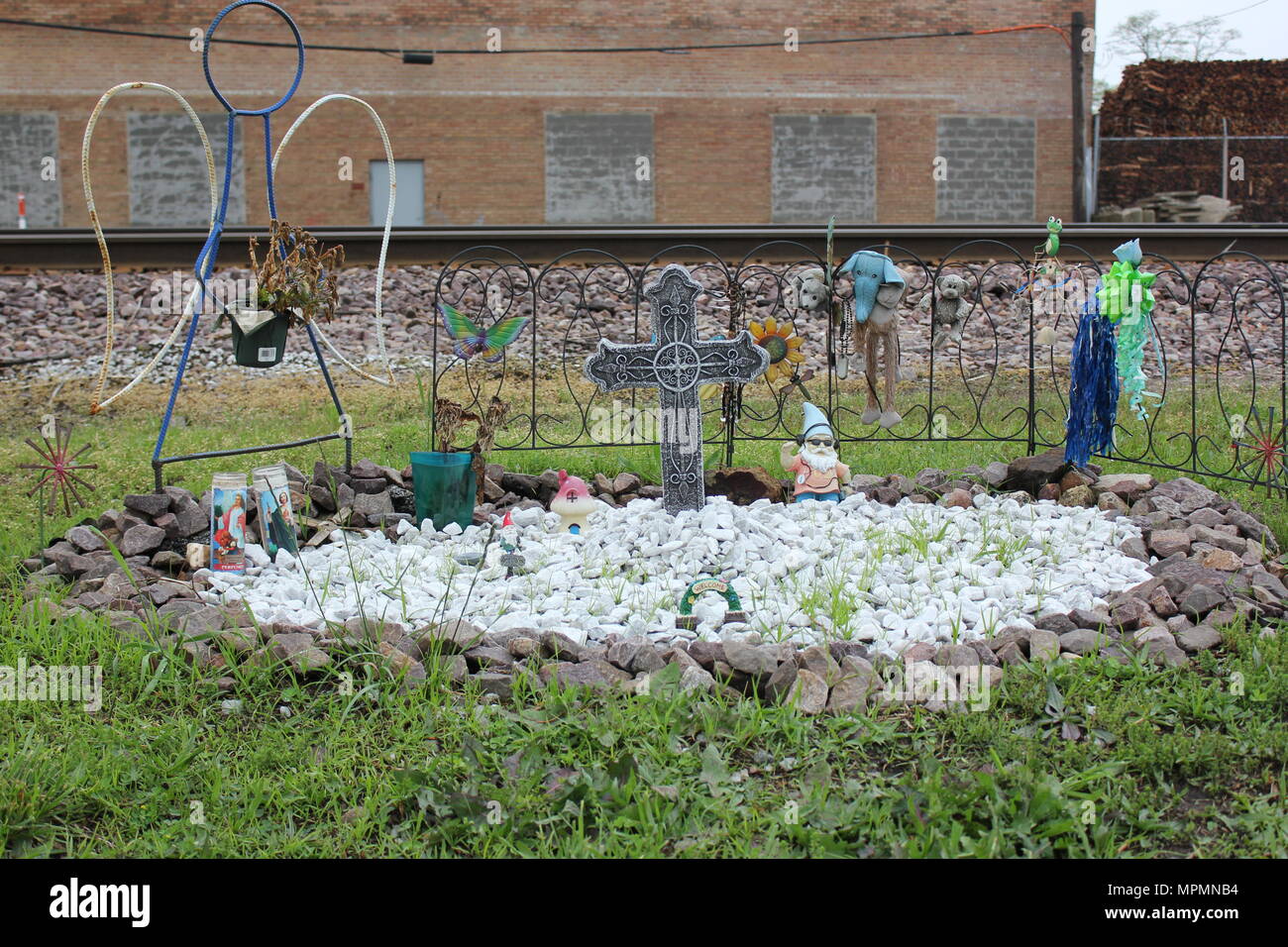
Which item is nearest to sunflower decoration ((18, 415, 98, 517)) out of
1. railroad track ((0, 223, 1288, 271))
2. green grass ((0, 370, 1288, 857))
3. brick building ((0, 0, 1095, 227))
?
green grass ((0, 370, 1288, 857))

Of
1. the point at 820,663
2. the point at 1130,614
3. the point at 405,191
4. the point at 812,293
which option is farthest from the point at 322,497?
the point at 405,191

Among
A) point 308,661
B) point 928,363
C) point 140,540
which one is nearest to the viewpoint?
point 308,661

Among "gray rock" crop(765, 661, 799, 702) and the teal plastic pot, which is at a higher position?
the teal plastic pot

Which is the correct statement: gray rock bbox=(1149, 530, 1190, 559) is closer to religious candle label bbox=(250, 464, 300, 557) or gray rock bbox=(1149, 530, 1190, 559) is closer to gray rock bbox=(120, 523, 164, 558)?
religious candle label bbox=(250, 464, 300, 557)

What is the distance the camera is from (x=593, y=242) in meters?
11.2

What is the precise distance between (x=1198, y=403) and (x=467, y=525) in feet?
17.2

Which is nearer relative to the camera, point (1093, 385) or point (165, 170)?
point (1093, 385)

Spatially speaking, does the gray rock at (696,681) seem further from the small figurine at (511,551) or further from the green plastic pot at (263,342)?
the green plastic pot at (263,342)

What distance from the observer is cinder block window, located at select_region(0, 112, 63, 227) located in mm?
19500

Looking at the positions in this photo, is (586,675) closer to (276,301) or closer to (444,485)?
(444,485)

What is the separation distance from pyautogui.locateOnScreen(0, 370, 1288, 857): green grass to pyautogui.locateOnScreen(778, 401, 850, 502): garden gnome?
2.23 meters

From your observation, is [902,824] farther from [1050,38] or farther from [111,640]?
[1050,38]

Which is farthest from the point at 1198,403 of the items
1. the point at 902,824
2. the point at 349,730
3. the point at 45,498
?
the point at 45,498

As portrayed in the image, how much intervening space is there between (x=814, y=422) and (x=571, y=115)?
15046 millimetres
